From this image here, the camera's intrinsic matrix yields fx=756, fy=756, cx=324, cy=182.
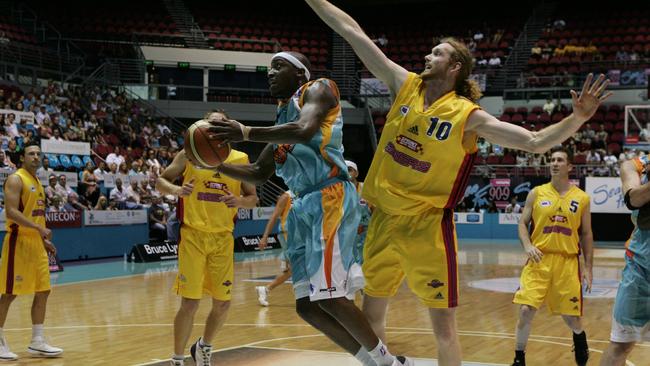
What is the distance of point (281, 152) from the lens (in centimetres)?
467

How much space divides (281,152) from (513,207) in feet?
65.5

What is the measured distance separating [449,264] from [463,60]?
3.73ft

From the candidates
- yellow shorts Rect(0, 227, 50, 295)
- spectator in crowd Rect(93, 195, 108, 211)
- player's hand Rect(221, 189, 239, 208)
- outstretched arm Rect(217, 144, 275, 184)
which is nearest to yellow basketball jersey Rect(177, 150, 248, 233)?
player's hand Rect(221, 189, 239, 208)

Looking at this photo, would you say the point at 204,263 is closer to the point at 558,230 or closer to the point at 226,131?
the point at 226,131

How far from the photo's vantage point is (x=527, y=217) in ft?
22.1

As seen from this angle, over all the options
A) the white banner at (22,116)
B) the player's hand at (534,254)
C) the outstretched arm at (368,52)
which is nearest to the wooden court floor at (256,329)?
the player's hand at (534,254)

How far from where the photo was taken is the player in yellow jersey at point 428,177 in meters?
4.05

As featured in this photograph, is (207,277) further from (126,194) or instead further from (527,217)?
(126,194)

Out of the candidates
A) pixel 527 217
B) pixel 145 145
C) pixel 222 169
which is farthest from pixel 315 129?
pixel 145 145

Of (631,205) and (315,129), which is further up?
(315,129)

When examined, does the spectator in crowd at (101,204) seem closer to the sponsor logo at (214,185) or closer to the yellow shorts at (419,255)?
the sponsor logo at (214,185)

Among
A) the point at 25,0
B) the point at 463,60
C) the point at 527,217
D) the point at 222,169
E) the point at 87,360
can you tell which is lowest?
the point at 87,360

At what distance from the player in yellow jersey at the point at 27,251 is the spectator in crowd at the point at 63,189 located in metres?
8.34

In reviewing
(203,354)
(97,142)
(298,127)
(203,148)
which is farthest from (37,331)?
(97,142)
